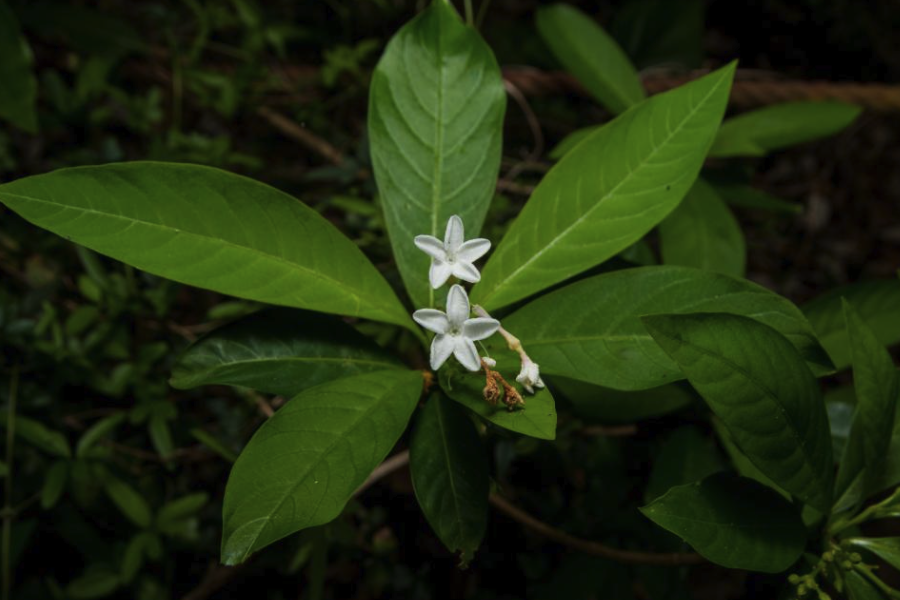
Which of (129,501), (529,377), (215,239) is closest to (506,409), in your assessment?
(529,377)

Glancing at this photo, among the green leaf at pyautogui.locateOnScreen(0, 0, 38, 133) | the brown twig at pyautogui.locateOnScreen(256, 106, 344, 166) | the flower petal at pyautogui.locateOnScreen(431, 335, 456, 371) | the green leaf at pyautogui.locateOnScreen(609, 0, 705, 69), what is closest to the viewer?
the flower petal at pyautogui.locateOnScreen(431, 335, 456, 371)

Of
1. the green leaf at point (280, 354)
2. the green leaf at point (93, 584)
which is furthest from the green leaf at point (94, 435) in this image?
the green leaf at point (280, 354)

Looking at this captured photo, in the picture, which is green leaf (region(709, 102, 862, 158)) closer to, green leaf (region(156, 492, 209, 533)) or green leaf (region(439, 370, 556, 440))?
green leaf (region(439, 370, 556, 440))

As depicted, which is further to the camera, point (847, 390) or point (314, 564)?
point (847, 390)

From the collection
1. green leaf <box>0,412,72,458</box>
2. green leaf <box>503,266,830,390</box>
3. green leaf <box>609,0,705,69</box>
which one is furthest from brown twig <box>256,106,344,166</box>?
green leaf <box>609,0,705,69</box>

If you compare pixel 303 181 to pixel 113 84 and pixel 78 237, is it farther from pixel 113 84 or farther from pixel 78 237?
pixel 78 237

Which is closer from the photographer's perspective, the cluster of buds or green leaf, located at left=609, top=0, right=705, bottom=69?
the cluster of buds

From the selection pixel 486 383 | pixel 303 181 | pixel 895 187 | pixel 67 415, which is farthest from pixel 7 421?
pixel 895 187
